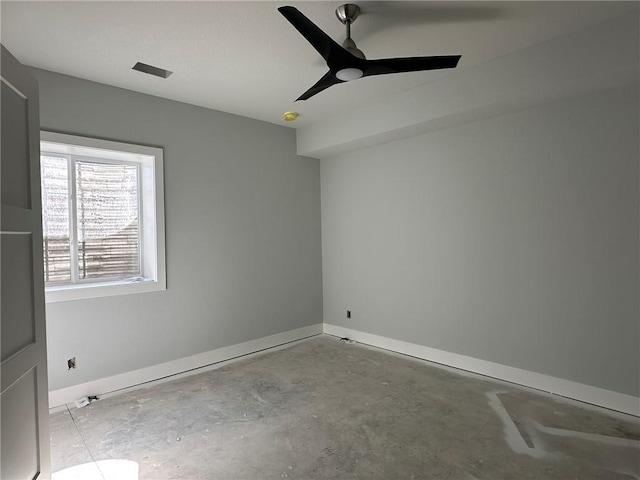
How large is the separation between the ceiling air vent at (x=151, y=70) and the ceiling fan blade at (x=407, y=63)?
72.5 inches

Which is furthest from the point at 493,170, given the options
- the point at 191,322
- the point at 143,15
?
the point at 191,322

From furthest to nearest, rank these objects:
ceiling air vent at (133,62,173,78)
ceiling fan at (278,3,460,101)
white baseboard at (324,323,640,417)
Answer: ceiling air vent at (133,62,173,78), white baseboard at (324,323,640,417), ceiling fan at (278,3,460,101)

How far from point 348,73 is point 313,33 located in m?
0.39

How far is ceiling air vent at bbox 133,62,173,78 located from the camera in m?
2.98

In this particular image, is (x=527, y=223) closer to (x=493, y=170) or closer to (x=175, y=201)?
(x=493, y=170)

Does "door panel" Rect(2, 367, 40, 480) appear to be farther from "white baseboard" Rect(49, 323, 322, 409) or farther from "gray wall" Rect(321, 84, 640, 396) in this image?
"gray wall" Rect(321, 84, 640, 396)

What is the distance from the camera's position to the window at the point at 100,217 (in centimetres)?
316

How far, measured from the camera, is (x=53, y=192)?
10.4ft

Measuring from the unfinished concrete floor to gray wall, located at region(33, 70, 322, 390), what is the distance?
533 millimetres

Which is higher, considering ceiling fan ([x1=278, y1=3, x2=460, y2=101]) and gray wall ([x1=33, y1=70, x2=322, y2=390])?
ceiling fan ([x1=278, y1=3, x2=460, y2=101])

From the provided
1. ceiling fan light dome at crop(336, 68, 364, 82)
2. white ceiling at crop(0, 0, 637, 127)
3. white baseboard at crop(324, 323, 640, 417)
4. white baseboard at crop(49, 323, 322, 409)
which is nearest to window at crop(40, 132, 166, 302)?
white ceiling at crop(0, 0, 637, 127)

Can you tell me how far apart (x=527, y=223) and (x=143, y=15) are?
131 inches

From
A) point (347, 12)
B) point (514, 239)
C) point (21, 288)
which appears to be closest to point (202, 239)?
point (21, 288)

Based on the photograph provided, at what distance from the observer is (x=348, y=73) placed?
2266 millimetres
